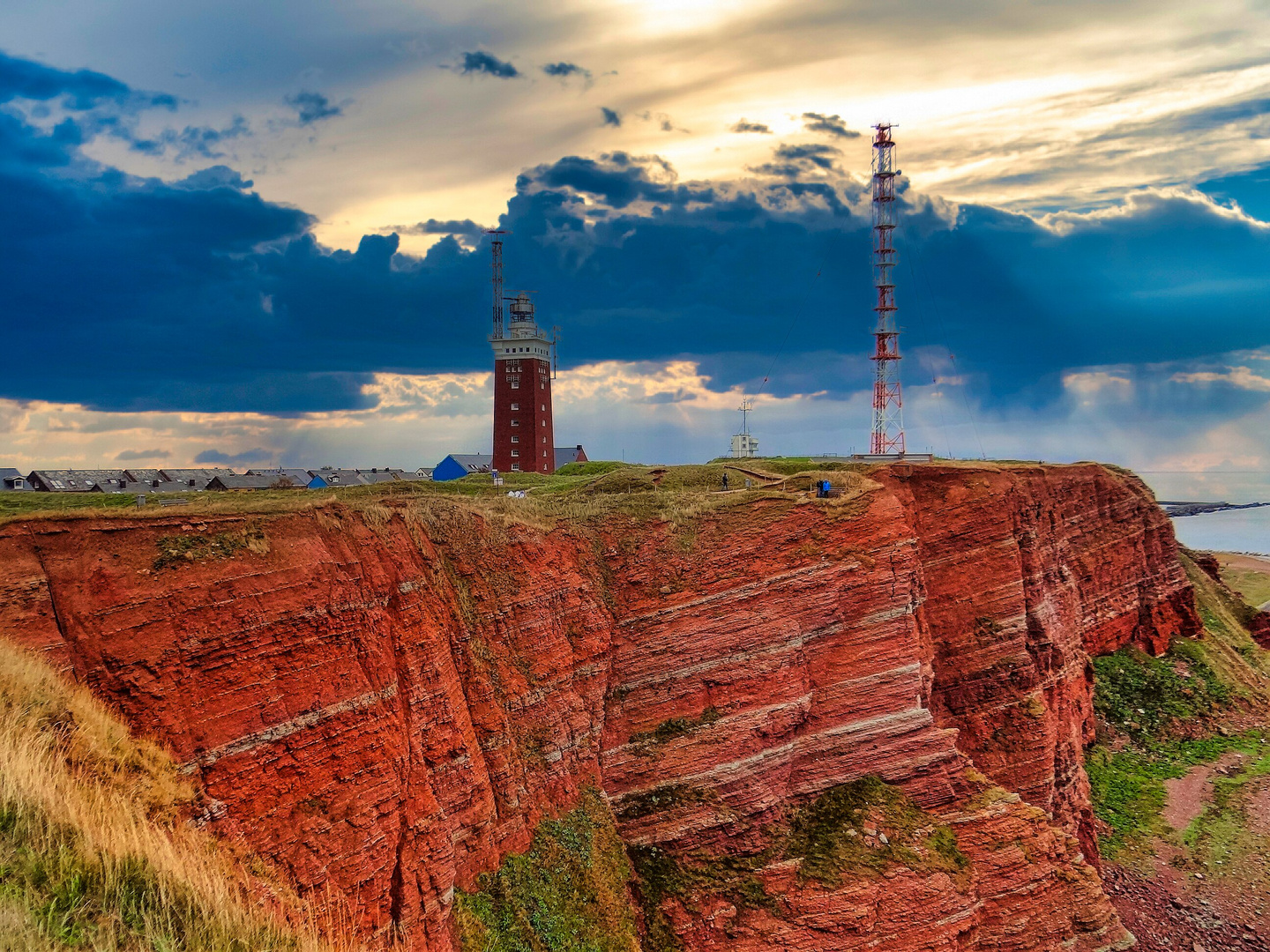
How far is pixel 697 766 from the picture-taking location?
2520cm

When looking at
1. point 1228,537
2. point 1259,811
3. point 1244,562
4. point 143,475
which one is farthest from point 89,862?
point 1228,537

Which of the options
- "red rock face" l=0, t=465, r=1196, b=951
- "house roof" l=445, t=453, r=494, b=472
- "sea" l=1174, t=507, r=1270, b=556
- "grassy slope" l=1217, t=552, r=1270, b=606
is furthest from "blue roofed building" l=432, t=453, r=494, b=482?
"sea" l=1174, t=507, r=1270, b=556

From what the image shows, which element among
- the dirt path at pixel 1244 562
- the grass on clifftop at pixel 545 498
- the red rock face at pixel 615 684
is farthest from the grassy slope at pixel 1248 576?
the grass on clifftop at pixel 545 498

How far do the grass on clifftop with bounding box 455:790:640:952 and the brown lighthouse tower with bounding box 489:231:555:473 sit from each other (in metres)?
58.6

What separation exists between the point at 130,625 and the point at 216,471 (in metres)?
57.4

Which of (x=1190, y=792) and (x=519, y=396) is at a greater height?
(x=519, y=396)

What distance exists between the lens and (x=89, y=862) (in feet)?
26.7

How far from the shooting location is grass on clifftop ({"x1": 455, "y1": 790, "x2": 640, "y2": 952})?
1897cm

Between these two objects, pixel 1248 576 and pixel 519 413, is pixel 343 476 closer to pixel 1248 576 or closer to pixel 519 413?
pixel 519 413

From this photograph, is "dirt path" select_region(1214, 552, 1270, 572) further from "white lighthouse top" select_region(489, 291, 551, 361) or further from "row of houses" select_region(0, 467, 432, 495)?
"row of houses" select_region(0, 467, 432, 495)

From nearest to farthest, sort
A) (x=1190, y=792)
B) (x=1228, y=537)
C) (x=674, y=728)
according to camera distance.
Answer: (x=674, y=728)
(x=1190, y=792)
(x=1228, y=537)

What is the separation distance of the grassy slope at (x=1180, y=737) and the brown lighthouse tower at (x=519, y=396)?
50.9m

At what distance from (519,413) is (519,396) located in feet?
5.63

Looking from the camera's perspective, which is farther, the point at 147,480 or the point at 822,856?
the point at 147,480
